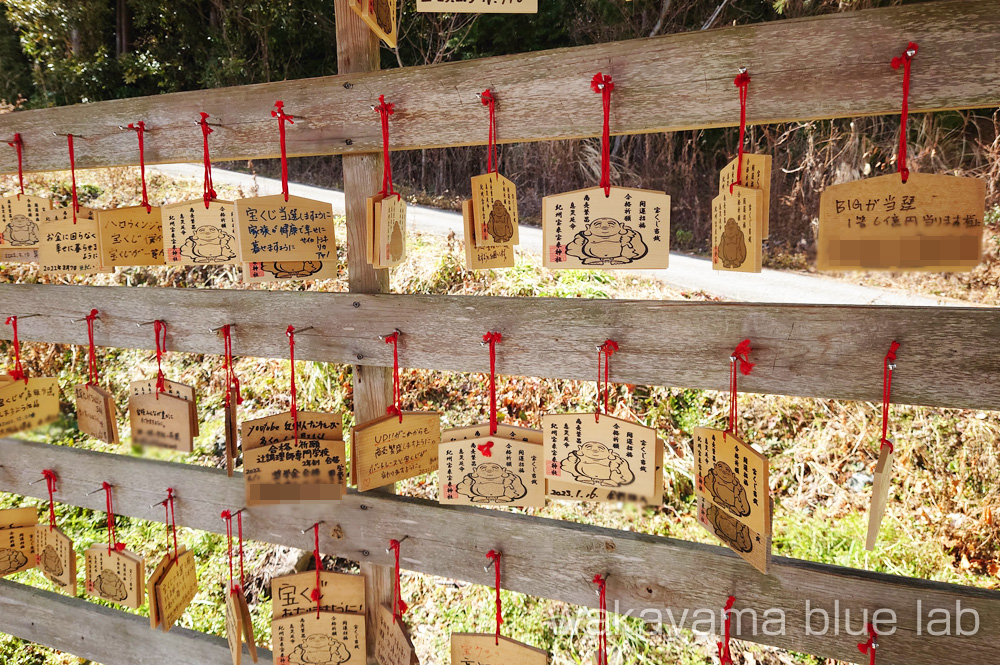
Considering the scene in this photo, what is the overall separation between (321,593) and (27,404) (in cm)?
116

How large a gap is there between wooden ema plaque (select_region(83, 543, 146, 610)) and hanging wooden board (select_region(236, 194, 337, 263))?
1.14 meters

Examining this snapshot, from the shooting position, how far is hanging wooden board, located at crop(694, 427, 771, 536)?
114 cm

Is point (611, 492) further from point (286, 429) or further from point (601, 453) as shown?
point (286, 429)

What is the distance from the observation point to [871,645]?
4.21ft

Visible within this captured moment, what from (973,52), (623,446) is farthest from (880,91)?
(623,446)

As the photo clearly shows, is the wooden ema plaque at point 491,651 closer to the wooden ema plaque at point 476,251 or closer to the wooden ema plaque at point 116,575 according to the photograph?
the wooden ema plaque at point 476,251

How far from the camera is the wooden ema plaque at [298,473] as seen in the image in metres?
1.57

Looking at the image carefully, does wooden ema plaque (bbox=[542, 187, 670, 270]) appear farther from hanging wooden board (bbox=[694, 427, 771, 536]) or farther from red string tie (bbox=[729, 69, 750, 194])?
hanging wooden board (bbox=[694, 427, 771, 536])

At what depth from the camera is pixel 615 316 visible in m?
1.36

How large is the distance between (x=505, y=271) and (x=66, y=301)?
81.1 inches

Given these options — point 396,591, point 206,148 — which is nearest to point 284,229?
point 206,148

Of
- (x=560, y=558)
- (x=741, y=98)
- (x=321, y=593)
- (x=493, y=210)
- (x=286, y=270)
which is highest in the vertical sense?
(x=741, y=98)

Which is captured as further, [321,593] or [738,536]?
[321,593]

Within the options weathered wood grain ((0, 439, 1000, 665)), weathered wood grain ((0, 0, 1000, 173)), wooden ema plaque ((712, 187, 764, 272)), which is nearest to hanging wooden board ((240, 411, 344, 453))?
weathered wood grain ((0, 439, 1000, 665))
